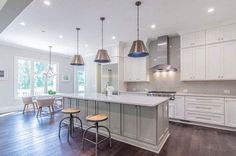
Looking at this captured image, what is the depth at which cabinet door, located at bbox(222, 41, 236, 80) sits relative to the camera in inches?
145

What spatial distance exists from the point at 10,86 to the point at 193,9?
747cm

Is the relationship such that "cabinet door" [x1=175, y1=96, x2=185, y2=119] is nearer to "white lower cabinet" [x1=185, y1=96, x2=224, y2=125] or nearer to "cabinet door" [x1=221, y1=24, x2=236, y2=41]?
"white lower cabinet" [x1=185, y1=96, x2=224, y2=125]

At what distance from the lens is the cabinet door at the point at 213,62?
3877mm

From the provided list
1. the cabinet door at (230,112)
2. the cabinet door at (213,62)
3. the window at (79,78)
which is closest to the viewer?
the cabinet door at (230,112)

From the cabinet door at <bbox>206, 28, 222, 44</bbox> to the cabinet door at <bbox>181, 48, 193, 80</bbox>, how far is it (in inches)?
21.6

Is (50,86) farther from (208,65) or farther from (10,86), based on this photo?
(208,65)

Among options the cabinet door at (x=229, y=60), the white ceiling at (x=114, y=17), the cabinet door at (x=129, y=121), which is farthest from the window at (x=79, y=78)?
the cabinet door at (x=229, y=60)

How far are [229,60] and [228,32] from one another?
794 mm

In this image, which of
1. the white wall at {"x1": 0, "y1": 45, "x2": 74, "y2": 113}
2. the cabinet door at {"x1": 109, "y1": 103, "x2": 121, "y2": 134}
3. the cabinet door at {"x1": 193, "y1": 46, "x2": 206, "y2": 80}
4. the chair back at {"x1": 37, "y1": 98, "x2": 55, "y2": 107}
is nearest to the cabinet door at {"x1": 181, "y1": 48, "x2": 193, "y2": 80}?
the cabinet door at {"x1": 193, "y1": 46, "x2": 206, "y2": 80}

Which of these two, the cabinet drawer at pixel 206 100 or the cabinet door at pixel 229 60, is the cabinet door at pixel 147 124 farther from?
the cabinet door at pixel 229 60

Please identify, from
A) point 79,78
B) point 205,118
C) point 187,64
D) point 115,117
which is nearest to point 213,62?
point 187,64

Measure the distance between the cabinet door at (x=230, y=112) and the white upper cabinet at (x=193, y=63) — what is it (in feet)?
3.06

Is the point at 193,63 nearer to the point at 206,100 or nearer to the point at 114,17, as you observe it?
the point at 206,100

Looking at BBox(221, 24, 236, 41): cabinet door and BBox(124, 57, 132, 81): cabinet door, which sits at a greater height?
BBox(221, 24, 236, 41): cabinet door
